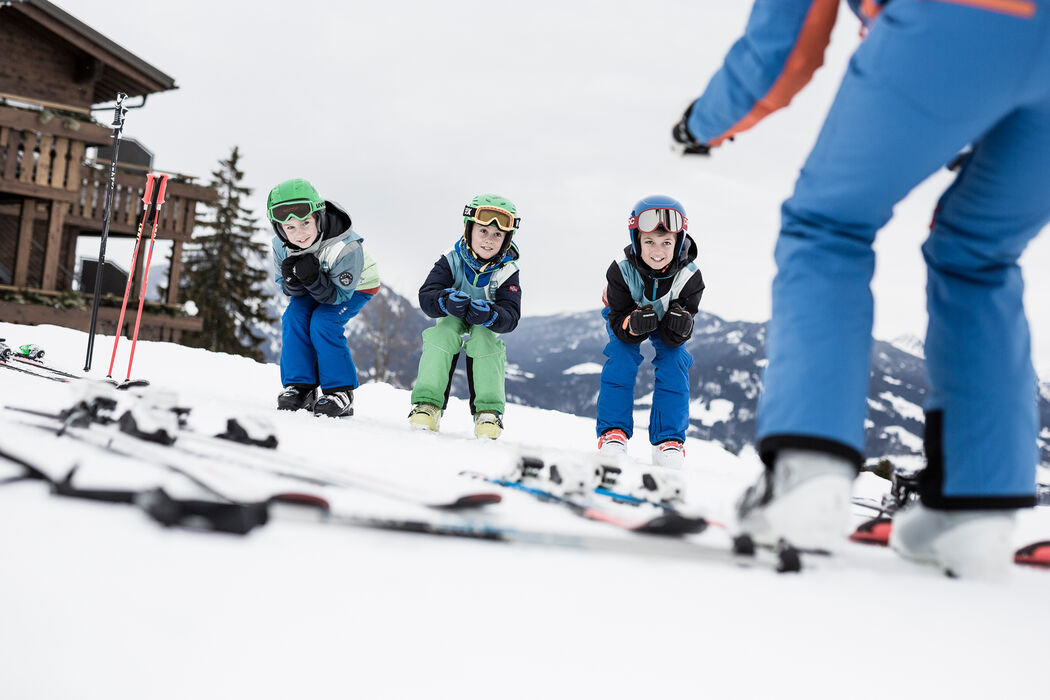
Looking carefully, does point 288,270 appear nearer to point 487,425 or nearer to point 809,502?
point 487,425

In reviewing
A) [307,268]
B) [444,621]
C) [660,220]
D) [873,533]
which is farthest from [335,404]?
[444,621]

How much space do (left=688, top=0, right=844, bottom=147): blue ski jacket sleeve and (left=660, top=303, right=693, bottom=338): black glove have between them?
2.43 meters

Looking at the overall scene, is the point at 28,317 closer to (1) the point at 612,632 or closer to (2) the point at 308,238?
(2) the point at 308,238

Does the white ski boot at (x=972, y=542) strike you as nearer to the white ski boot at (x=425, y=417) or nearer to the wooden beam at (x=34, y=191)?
the white ski boot at (x=425, y=417)

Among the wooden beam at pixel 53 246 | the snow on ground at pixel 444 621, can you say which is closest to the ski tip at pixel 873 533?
the snow on ground at pixel 444 621

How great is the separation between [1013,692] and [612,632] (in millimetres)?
479

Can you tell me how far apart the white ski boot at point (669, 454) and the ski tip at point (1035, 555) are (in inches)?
86.1

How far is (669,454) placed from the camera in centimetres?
372

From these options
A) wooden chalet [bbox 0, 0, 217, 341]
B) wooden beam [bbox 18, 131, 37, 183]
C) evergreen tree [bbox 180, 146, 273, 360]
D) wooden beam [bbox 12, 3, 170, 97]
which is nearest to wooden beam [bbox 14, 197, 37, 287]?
wooden chalet [bbox 0, 0, 217, 341]

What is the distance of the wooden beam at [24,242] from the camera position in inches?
591

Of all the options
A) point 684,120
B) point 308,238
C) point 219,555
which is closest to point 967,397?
point 684,120

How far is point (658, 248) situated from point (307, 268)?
191cm

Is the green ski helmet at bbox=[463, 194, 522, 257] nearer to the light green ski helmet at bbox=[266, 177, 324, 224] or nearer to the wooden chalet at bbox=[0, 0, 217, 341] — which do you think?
the light green ski helmet at bbox=[266, 177, 324, 224]

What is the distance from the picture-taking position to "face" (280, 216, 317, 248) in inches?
151
